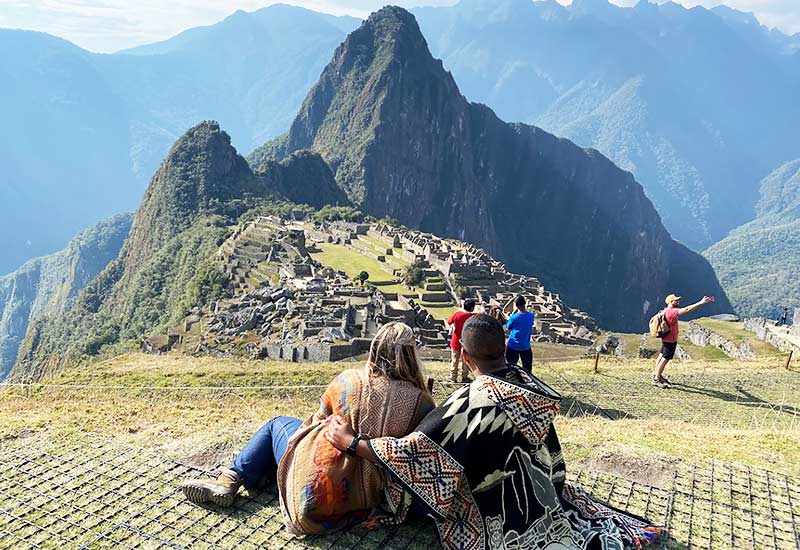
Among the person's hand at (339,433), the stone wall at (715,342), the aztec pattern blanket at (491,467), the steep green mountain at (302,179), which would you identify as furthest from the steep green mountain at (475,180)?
the aztec pattern blanket at (491,467)

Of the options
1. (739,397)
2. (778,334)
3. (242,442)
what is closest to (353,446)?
(242,442)

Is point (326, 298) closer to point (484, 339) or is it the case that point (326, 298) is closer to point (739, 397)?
point (739, 397)

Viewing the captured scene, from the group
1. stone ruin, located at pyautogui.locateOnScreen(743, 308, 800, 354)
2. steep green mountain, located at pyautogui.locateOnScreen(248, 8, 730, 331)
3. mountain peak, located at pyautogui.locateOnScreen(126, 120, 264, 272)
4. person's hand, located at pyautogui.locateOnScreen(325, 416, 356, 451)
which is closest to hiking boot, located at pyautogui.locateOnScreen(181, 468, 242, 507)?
person's hand, located at pyautogui.locateOnScreen(325, 416, 356, 451)

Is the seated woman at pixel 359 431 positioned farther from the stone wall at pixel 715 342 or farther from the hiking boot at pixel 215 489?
the stone wall at pixel 715 342

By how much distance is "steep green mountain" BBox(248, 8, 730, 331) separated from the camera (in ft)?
347

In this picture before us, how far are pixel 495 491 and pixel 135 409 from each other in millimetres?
4739

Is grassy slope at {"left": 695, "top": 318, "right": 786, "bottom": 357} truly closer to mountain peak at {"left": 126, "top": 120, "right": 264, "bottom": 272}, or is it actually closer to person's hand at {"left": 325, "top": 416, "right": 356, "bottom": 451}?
person's hand at {"left": 325, "top": 416, "right": 356, "bottom": 451}

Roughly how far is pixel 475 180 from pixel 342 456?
122 metres

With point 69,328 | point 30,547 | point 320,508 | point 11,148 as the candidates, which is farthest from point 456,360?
point 11,148

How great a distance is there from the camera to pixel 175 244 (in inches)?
2149

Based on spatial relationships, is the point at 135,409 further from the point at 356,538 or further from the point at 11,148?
the point at 11,148

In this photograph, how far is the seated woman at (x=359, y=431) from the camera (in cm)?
320

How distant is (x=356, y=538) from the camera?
3523 mm

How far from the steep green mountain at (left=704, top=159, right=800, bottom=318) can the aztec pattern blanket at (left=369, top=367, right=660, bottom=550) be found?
97.3 m
